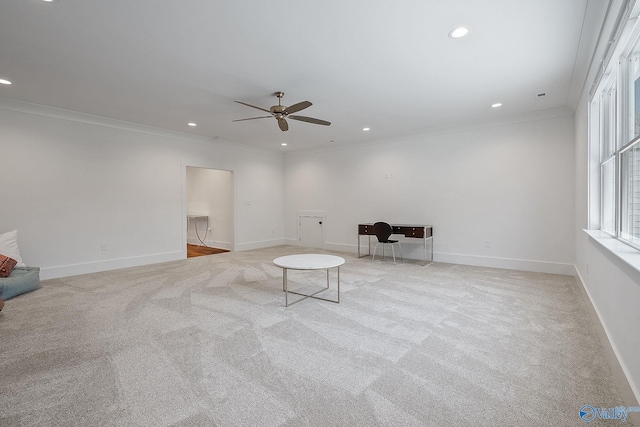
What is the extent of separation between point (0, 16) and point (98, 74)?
1002 mm

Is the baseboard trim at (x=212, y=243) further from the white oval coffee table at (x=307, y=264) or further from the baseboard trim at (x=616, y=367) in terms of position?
the baseboard trim at (x=616, y=367)

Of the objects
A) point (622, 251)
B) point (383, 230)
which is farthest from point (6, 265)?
point (622, 251)

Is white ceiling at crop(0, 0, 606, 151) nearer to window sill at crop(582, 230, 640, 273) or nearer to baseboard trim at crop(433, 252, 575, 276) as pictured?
window sill at crop(582, 230, 640, 273)

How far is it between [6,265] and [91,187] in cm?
167

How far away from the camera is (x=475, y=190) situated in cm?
532

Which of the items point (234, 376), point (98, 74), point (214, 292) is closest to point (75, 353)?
point (234, 376)

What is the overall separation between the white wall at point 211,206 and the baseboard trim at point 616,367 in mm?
6570

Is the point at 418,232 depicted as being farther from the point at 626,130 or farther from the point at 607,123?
the point at 626,130

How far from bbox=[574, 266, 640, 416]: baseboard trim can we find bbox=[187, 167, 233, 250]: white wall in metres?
→ 6.57

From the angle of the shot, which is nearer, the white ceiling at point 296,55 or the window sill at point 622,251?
the window sill at point 622,251

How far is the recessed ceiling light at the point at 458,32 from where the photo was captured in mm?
2438

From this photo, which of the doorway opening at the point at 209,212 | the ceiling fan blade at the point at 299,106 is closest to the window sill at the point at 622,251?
the ceiling fan blade at the point at 299,106

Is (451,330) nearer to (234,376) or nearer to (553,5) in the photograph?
(234,376)

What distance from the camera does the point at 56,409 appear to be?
1.65 metres
